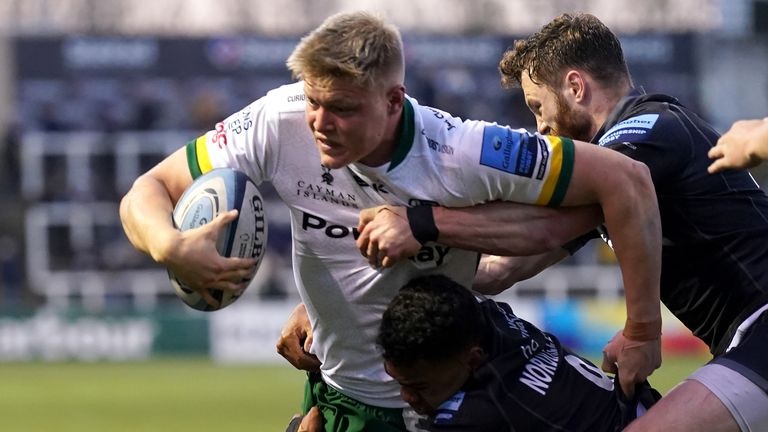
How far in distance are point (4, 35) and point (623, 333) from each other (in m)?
18.6

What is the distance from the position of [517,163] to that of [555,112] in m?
0.83

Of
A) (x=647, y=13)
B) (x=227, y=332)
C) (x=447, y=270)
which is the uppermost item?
(x=447, y=270)

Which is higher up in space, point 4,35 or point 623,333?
point 623,333

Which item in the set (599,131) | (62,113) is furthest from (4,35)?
(599,131)

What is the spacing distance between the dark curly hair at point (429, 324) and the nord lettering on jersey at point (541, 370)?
222mm

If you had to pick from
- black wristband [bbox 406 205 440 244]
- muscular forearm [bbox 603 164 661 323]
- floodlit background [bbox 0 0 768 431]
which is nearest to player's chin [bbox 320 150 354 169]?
black wristband [bbox 406 205 440 244]

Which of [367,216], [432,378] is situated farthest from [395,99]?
[432,378]

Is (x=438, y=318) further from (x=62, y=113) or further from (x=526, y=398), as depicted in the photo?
(x=62, y=113)

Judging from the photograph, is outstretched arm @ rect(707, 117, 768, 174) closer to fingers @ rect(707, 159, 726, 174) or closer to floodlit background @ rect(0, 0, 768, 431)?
fingers @ rect(707, 159, 726, 174)

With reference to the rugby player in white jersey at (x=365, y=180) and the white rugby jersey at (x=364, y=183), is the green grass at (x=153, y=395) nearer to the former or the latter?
the white rugby jersey at (x=364, y=183)

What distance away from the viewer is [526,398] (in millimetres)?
4926

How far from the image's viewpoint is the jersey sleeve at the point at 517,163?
16.6ft

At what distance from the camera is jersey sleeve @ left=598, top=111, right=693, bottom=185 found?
5.39 m

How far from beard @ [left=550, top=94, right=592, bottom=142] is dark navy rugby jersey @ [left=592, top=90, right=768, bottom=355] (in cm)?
31
